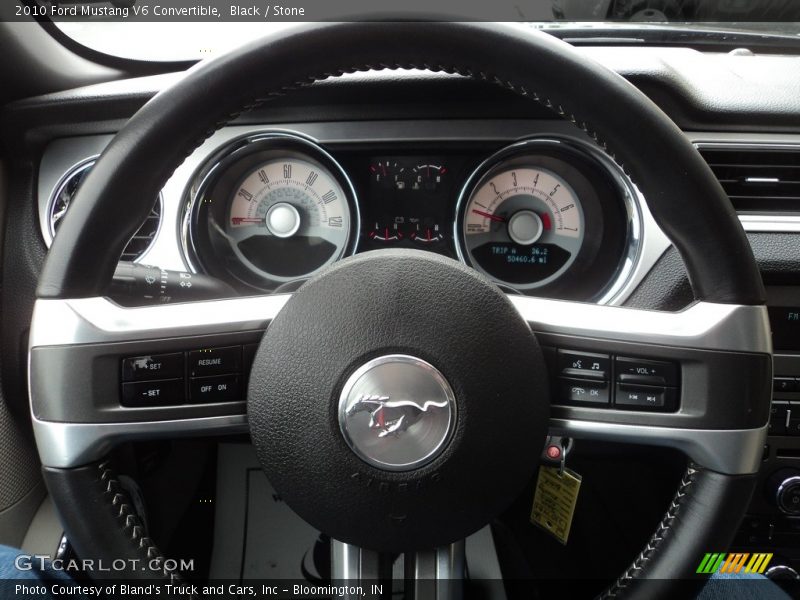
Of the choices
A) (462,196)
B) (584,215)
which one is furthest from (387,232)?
(584,215)

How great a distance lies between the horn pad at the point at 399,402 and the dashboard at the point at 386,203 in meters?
0.64

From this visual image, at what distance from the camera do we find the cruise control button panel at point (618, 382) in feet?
2.75

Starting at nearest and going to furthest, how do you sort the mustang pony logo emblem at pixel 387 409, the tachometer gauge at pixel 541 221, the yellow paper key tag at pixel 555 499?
the mustang pony logo emblem at pixel 387 409 → the yellow paper key tag at pixel 555 499 → the tachometer gauge at pixel 541 221

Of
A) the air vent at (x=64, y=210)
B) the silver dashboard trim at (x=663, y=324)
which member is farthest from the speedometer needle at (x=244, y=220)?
the silver dashboard trim at (x=663, y=324)

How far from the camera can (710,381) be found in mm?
820

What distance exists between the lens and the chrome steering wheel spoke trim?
2.66ft

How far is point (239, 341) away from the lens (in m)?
0.87

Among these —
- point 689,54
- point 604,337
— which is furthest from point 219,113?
point 689,54

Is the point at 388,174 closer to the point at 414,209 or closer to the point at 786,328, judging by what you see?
the point at 414,209

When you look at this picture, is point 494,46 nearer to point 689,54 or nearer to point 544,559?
point 689,54

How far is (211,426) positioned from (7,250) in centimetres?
80

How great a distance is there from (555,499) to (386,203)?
0.66 meters

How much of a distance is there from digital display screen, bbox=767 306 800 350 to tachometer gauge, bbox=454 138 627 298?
304mm

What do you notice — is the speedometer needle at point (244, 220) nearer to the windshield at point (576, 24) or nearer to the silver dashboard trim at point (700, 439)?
the windshield at point (576, 24)
